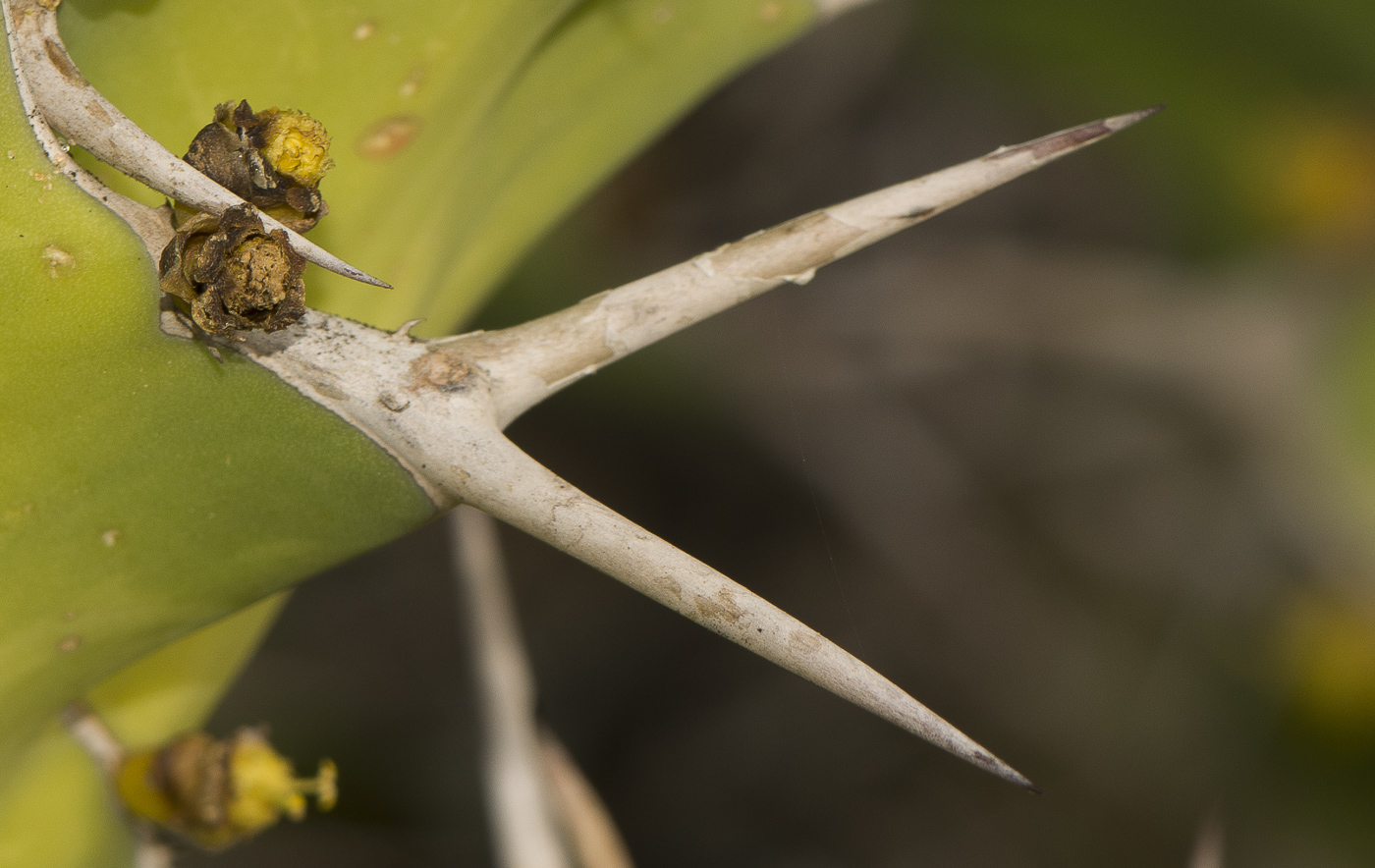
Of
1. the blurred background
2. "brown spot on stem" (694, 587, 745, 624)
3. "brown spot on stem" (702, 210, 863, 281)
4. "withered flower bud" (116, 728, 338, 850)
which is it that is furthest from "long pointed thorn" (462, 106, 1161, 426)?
the blurred background

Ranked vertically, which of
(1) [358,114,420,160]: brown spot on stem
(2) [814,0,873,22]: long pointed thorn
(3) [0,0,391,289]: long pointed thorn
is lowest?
(3) [0,0,391,289]: long pointed thorn

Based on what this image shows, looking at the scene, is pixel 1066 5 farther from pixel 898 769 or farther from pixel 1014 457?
pixel 898 769

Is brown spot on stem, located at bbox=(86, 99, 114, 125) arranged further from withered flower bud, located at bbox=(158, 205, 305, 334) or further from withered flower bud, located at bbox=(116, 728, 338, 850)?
withered flower bud, located at bbox=(116, 728, 338, 850)

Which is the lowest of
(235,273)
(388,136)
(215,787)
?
(215,787)

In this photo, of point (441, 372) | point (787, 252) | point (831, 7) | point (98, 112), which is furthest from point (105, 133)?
point (831, 7)

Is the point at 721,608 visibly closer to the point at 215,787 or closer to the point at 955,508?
the point at 215,787

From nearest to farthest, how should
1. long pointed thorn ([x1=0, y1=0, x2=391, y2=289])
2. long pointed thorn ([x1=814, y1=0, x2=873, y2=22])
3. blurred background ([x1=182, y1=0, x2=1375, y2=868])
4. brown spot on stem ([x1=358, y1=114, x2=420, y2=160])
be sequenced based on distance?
long pointed thorn ([x1=0, y1=0, x2=391, y2=289]) < brown spot on stem ([x1=358, y1=114, x2=420, y2=160]) < long pointed thorn ([x1=814, y1=0, x2=873, y2=22]) < blurred background ([x1=182, y1=0, x2=1375, y2=868])

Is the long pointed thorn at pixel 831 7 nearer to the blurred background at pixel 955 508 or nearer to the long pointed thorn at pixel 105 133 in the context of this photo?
the long pointed thorn at pixel 105 133
